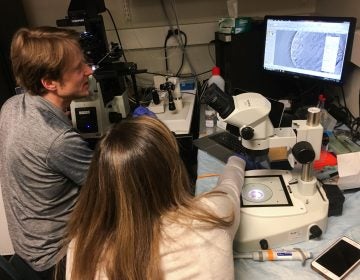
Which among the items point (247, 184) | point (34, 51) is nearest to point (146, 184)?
point (247, 184)

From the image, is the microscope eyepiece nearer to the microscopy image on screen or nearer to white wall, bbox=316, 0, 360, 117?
the microscopy image on screen

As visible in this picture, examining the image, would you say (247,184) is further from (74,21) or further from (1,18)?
(1,18)

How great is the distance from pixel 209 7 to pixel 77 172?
1472 millimetres

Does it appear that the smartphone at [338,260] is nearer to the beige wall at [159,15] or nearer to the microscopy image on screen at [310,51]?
the microscopy image on screen at [310,51]

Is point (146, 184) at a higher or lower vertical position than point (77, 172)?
higher

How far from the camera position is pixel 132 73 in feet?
5.42

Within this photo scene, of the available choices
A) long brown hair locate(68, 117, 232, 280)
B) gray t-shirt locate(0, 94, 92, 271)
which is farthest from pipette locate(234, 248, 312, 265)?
gray t-shirt locate(0, 94, 92, 271)

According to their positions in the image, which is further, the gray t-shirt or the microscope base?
the gray t-shirt

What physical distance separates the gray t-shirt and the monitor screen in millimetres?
1088

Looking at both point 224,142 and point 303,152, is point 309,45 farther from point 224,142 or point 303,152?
point 303,152

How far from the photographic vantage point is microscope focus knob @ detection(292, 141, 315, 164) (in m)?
0.86

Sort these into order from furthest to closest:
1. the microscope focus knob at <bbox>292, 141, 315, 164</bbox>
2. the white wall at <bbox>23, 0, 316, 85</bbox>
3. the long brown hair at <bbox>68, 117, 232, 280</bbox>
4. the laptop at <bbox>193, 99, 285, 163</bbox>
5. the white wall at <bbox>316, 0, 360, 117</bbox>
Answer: the white wall at <bbox>23, 0, 316, 85</bbox>, the white wall at <bbox>316, 0, 360, 117</bbox>, the laptop at <bbox>193, 99, 285, 163</bbox>, the microscope focus knob at <bbox>292, 141, 315, 164</bbox>, the long brown hair at <bbox>68, 117, 232, 280</bbox>

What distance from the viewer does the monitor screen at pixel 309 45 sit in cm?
136

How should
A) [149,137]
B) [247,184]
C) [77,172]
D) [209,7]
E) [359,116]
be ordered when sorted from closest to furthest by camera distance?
[149,137] → [247,184] → [77,172] → [359,116] → [209,7]
